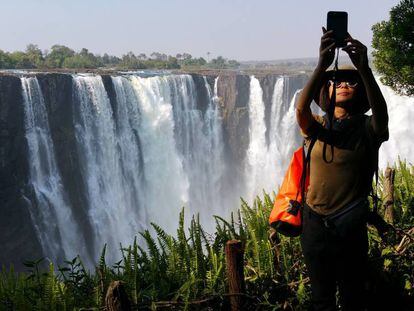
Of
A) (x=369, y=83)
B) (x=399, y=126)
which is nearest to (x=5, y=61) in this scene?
(x=399, y=126)

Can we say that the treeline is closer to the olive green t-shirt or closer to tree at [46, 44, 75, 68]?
tree at [46, 44, 75, 68]

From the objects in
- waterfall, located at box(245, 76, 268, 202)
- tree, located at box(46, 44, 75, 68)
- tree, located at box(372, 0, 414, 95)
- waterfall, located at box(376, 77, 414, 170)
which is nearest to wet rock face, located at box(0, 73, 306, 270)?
waterfall, located at box(245, 76, 268, 202)

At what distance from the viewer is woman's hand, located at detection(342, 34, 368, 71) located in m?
2.15

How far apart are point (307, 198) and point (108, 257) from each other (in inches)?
917

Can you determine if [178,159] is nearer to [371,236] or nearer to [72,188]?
[72,188]

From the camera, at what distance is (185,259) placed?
2818 mm

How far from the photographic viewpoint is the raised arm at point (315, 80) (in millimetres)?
2182

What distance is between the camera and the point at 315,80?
2.27 metres

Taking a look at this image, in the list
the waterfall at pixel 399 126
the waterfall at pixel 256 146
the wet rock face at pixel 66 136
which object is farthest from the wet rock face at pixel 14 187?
the waterfall at pixel 399 126

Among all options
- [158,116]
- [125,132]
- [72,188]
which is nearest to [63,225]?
[72,188]

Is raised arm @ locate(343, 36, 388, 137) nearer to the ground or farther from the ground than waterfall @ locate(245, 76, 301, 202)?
farther from the ground

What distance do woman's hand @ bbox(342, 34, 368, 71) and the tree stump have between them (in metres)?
1.42

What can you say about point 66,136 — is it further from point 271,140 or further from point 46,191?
point 271,140

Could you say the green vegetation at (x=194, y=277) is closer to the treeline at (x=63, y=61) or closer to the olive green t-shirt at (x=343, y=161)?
the olive green t-shirt at (x=343, y=161)
